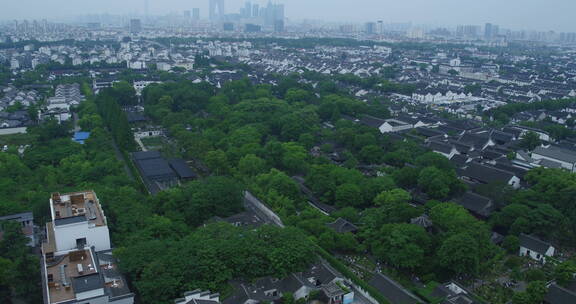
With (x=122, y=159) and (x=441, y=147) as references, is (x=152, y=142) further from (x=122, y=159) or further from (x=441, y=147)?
(x=441, y=147)

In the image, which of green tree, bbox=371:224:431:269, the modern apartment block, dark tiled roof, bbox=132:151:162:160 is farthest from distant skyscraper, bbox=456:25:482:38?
the modern apartment block

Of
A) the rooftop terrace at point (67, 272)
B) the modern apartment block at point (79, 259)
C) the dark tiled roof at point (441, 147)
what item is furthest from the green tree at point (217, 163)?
the dark tiled roof at point (441, 147)

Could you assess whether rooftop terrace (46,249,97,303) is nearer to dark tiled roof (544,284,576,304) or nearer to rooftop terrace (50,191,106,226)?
rooftop terrace (50,191,106,226)

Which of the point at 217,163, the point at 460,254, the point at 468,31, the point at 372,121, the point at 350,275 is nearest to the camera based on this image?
the point at 460,254

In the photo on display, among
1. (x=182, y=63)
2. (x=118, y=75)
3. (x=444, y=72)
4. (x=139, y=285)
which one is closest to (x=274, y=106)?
(x=139, y=285)

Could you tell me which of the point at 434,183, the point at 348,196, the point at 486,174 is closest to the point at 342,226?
the point at 348,196

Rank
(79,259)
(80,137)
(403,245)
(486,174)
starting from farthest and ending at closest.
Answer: (80,137) < (486,174) < (403,245) < (79,259)

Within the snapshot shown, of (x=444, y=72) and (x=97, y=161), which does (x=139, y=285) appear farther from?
(x=444, y=72)

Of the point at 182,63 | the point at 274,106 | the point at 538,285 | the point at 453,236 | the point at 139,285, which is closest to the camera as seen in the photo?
the point at 139,285

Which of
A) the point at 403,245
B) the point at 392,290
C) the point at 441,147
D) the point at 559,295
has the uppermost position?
the point at 441,147
